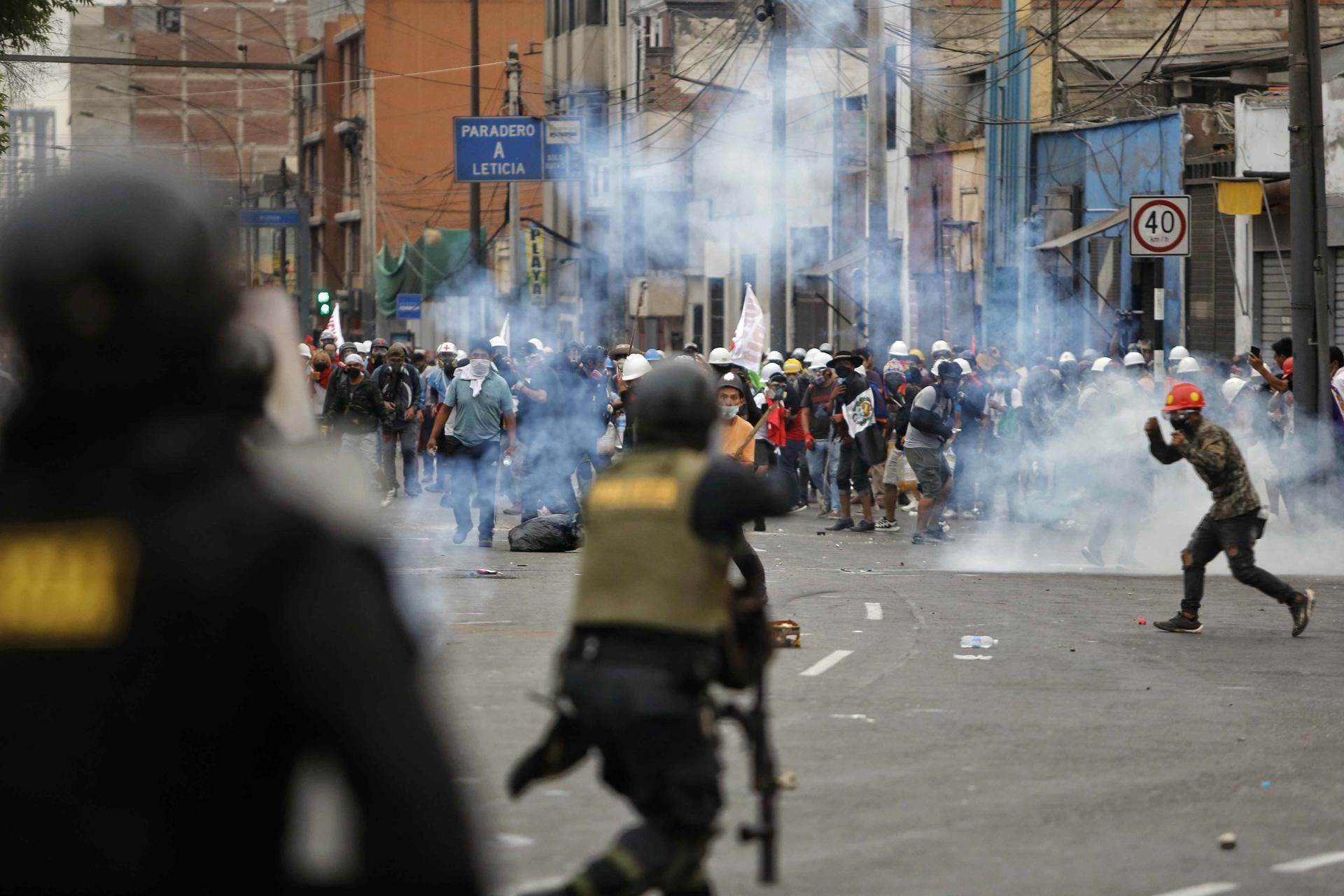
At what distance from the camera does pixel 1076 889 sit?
6.05 metres

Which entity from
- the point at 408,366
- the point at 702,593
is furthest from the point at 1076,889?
the point at 408,366

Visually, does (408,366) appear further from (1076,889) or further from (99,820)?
(99,820)

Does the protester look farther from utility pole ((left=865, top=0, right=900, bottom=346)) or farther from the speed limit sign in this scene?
utility pole ((left=865, top=0, right=900, bottom=346))

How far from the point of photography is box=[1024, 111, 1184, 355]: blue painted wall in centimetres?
2933

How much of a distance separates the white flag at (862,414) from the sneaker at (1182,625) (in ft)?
25.6

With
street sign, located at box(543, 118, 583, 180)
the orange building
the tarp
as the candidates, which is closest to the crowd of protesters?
street sign, located at box(543, 118, 583, 180)

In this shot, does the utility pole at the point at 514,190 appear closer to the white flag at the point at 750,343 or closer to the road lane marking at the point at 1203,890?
the white flag at the point at 750,343

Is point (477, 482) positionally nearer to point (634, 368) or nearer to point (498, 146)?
point (634, 368)

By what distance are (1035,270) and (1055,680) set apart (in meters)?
23.1

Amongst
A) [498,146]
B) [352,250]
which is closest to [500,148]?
[498,146]

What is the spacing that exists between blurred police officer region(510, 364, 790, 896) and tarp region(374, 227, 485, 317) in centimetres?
4901

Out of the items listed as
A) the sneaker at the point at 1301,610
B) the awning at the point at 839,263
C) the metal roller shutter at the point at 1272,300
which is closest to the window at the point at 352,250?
the awning at the point at 839,263

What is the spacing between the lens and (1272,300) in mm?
26625

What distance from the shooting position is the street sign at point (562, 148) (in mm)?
35781
